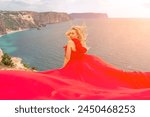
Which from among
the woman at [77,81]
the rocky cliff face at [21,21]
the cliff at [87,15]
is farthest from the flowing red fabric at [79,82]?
the rocky cliff face at [21,21]

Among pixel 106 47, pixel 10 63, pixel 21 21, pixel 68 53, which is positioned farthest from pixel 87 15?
pixel 21 21

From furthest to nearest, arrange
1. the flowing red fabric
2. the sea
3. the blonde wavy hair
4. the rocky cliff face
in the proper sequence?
the rocky cliff face < the sea < the blonde wavy hair < the flowing red fabric

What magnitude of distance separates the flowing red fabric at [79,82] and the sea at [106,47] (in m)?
0.40

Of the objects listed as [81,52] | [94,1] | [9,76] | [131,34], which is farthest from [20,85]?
[131,34]

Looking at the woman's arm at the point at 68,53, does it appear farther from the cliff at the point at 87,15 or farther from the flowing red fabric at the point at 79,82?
the cliff at the point at 87,15

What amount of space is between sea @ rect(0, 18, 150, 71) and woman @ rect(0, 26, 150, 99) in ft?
1.22

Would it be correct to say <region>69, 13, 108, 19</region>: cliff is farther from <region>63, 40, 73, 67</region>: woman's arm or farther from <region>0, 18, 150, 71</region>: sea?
<region>63, 40, 73, 67</region>: woman's arm

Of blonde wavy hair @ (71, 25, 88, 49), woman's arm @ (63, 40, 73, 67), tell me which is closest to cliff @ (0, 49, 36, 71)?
woman's arm @ (63, 40, 73, 67)

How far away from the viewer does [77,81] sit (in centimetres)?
638

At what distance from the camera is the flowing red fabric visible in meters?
6.22

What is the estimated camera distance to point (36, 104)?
6.34m

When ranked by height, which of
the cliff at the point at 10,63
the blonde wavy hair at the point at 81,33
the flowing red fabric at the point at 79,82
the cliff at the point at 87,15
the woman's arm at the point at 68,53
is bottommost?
the flowing red fabric at the point at 79,82

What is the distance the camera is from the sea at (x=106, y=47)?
709cm

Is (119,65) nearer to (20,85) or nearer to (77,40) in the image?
(77,40)
